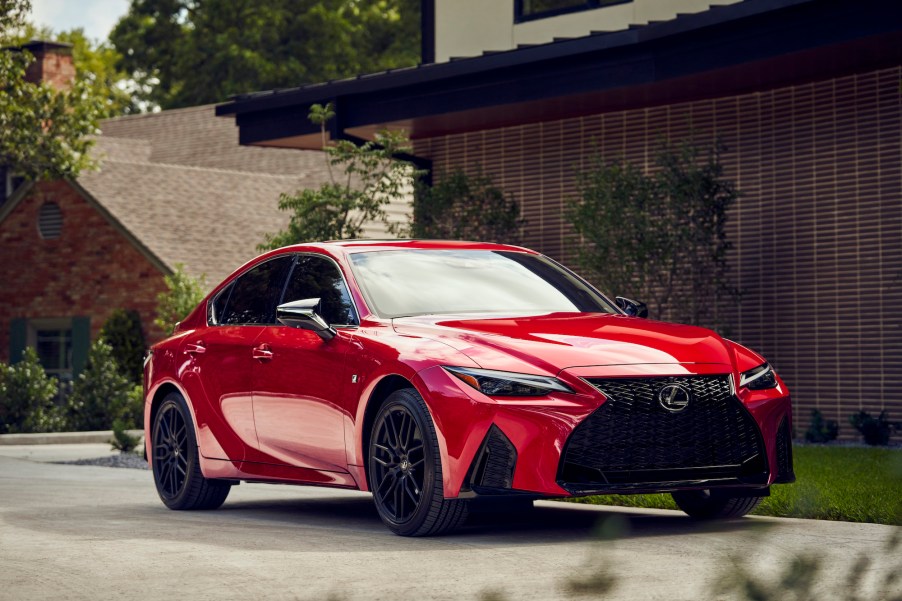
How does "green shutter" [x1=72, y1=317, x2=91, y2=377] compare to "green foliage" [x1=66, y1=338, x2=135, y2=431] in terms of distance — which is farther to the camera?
"green shutter" [x1=72, y1=317, x2=91, y2=377]

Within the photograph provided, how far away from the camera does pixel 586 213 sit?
17609 mm

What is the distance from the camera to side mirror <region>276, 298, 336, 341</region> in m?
9.01

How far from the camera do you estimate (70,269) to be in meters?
31.6

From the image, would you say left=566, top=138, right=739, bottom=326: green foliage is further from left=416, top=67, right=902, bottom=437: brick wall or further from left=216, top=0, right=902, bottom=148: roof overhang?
left=216, top=0, right=902, bottom=148: roof overhang

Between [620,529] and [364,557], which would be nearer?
[620,529]

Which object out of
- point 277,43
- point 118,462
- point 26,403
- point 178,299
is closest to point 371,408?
point 118,462

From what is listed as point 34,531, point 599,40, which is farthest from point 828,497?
point 599,40

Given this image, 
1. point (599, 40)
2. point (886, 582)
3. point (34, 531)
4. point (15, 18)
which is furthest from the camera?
point (15, 18)

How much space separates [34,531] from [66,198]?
2363cm

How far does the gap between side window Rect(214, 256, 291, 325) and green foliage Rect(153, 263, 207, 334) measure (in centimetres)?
1533

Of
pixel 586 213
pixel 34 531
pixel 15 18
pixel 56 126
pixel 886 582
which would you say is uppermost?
pixel 15 18

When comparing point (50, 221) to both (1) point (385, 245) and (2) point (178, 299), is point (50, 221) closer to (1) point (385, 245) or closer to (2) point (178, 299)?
(2) point (178, 299)

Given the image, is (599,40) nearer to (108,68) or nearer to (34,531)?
(34,531)

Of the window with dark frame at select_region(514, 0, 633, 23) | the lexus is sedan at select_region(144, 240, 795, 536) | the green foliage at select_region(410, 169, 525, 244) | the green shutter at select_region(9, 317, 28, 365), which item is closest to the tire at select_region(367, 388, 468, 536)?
the lexus is sedan at select_region(144, 240, 795, 536)
